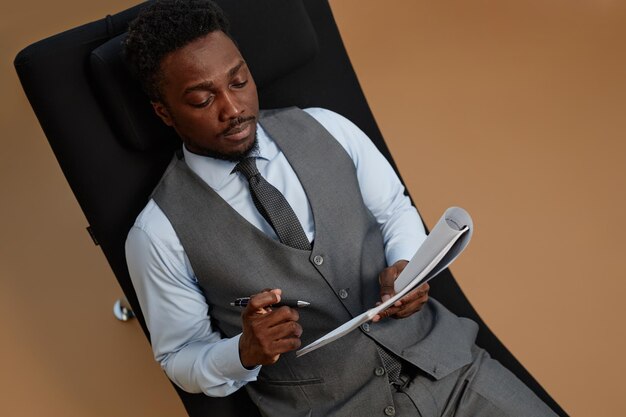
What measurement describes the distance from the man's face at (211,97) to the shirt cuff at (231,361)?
34cm

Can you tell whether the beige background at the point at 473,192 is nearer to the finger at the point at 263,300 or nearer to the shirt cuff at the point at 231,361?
the shirt cuff at the point at 231,361

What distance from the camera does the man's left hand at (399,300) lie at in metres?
1.70

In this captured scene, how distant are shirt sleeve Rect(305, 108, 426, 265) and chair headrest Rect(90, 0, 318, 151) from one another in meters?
0.15

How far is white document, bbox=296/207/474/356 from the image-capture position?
1540 millimetres

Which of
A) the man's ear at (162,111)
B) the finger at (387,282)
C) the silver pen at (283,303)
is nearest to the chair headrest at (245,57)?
the man's ear at (162,111)

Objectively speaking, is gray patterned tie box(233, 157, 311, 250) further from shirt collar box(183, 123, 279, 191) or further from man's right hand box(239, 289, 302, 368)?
man's right hand box(239, 289, 302, 368)

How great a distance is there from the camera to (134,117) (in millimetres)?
1838

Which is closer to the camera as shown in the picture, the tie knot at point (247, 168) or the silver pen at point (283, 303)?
the silver pen at point (283, 303)

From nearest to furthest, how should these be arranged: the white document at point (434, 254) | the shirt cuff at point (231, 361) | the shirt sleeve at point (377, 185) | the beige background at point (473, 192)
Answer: the white document at point (434, 254) < the shirt cuff at point (231, 361) < the shirt sleeve at point (377, 185) < the beige background at point (473, 192)

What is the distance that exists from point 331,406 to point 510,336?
0.85 meters

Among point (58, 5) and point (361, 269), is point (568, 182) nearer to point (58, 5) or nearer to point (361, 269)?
point (361, 269)

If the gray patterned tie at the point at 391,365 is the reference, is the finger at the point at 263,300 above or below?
above

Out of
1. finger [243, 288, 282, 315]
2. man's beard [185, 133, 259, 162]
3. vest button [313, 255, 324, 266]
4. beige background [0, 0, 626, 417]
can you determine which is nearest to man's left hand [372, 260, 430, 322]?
vest button [313, 255, 324, 266]

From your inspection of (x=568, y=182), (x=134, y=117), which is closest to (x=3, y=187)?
(x=134, y=117)
